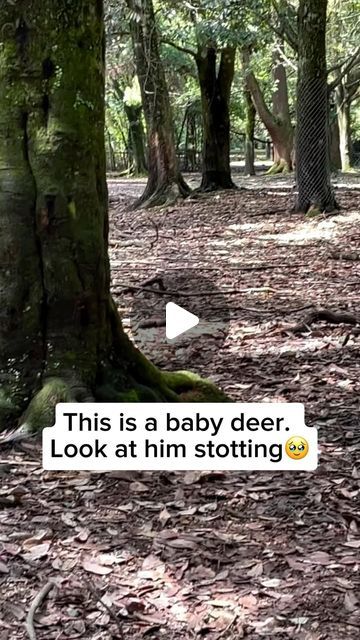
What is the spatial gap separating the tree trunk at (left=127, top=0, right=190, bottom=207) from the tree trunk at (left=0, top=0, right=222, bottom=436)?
11.5 metres

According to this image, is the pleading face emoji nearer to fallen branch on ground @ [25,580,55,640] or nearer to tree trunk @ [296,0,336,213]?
fallen branch on ground @ [25,580,55,640]

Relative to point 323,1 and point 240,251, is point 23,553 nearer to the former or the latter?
point 240,251

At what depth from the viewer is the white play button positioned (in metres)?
6.41

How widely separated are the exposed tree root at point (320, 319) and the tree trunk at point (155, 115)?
370 inches

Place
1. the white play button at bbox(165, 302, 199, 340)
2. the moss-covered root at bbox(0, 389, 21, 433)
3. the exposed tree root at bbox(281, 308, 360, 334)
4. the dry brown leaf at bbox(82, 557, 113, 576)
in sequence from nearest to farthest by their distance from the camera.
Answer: the dry brown leaf at bbox(82, 557, 113, 576), the moss-covered root at bbox(0, 389, 21, 433), the exposed tree root at bbox(281, 308, 360, 334), the white play button at bbox(165, 302, 199, 340)

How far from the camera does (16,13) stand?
11.8 ft

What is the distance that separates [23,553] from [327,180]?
10.5m

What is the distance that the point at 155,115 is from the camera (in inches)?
611

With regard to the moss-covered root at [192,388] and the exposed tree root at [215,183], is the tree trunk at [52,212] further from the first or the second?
the exposed tree root at [215,183]

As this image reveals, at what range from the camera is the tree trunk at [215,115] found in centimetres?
1725

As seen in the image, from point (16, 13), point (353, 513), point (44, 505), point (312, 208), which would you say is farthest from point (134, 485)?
point (312, 208)

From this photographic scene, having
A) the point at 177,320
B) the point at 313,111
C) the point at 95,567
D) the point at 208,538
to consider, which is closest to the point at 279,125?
the point at 313,111

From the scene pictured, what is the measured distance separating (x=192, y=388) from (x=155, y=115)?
12.0 metres

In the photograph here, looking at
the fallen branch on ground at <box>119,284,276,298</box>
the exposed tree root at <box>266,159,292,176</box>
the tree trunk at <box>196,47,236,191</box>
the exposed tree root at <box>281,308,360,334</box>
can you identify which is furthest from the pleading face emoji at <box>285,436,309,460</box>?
the exposed tree root at <box>266,159,292,176</box>
